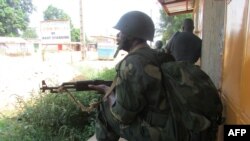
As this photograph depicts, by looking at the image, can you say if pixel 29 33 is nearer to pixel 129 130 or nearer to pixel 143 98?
pixel 129 130

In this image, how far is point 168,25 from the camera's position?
2409cm

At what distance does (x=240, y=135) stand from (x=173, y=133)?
0.56 metres

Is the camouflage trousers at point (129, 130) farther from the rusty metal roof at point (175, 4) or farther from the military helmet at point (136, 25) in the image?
the rusty metal roof at point (175, 4)

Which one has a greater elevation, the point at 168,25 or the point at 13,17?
the point at 13,17

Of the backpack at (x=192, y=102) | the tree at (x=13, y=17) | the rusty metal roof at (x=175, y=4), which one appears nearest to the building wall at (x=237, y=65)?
the backpack at (x=192, y=102)

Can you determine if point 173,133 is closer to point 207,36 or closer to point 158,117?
point 158,117

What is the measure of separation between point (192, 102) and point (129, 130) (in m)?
0.62

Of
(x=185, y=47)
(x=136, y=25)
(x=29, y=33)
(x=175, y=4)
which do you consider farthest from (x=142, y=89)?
(x=29, y=33)

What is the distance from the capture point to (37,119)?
458cm

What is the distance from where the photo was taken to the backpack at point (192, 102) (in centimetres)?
200

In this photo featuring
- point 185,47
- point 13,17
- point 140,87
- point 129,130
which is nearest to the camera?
point 140,87

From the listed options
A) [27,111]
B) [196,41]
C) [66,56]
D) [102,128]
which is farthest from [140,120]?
[66,56]

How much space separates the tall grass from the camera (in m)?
4.46

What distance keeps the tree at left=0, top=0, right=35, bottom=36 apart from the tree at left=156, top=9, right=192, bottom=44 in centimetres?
2850
